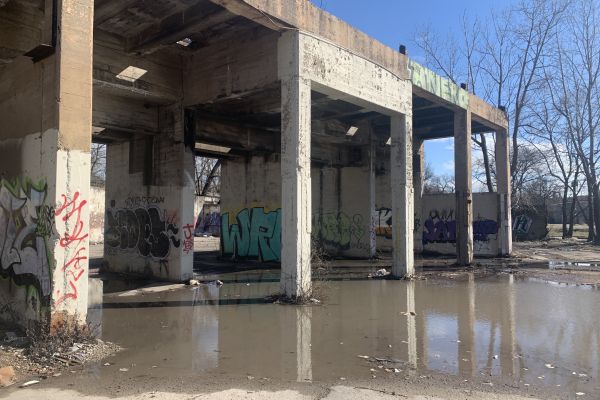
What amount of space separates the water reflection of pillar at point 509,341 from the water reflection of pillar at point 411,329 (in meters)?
1.10

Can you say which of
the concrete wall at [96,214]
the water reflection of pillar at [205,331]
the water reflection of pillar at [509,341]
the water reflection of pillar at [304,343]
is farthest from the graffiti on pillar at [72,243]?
the concrete wall at [96,214]

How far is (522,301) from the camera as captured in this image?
1091 cm

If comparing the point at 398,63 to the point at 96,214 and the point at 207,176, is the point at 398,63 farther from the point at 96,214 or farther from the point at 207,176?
the point at 207,176

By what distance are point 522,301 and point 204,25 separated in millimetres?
9331

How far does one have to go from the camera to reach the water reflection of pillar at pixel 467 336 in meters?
6.14

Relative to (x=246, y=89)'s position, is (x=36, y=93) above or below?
below

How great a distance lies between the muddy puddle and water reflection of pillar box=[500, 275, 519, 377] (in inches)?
0.8

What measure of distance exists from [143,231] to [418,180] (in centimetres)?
1359

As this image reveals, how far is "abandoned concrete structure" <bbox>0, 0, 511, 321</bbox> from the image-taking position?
6582mm

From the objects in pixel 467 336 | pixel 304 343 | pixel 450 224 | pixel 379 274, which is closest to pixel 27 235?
pixel 304 343

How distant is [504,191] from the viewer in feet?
72.5

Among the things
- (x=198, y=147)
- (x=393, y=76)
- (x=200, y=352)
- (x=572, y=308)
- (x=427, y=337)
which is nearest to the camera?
(x=200, y=352)

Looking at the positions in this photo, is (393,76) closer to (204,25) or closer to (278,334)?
(204,25)

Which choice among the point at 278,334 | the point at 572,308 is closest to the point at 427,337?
the point at 278,334
